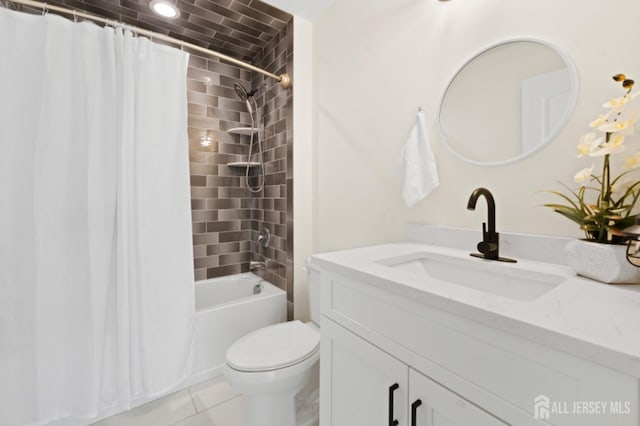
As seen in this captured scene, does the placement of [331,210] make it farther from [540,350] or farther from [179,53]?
[540,350]

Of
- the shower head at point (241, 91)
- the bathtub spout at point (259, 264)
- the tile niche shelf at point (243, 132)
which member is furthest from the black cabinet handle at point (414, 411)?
the shower head at point (241, 91)

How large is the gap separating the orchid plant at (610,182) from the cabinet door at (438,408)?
560 mm

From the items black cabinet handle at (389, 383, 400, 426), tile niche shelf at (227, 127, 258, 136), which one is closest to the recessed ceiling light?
tile niche shelf at (227, 127, 258, 136)

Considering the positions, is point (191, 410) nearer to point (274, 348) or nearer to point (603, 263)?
point (274, 348)

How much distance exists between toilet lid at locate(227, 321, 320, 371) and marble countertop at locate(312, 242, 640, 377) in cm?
68

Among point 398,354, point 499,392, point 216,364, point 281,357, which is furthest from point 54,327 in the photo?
point 499,392

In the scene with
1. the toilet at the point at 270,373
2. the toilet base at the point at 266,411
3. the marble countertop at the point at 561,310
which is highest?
the marble countertop at the point at 561,310

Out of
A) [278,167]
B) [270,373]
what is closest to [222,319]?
[270,373]

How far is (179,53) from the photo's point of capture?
1517 millimetres

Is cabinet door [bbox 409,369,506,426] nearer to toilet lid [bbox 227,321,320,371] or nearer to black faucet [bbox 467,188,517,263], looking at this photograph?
black faucet [bbox 467,188,517,263]

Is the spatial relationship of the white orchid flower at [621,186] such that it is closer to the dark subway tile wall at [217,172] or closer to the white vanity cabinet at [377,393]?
the white vanity cabinet at [377,393]

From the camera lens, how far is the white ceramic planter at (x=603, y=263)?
637mm

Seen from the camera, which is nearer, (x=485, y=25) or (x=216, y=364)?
(x=485, y=25)

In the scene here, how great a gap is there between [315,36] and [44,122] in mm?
1723
